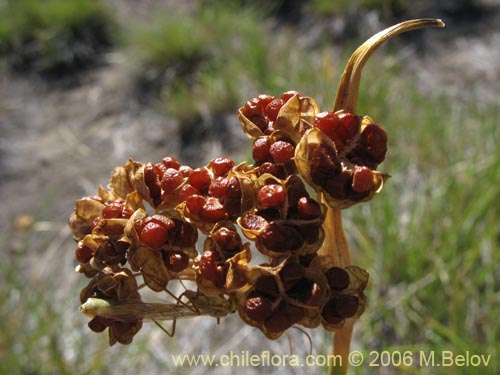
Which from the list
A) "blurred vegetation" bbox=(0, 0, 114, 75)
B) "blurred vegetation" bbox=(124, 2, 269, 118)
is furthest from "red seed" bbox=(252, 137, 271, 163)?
"blurred vegetation" bbox=(0, 0, 114, 75)

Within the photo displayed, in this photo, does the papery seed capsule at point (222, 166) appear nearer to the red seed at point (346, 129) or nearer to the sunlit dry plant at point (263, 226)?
the sunlit dry plant at point (263, 226)

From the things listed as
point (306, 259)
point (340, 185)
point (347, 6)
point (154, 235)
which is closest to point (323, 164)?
point (340, 185)

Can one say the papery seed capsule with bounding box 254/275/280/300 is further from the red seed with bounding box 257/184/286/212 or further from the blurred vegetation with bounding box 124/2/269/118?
the blurred vegetation with bounding box 124/2/269/118

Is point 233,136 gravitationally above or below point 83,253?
below

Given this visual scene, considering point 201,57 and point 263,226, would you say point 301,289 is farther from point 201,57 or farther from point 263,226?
point 201,57

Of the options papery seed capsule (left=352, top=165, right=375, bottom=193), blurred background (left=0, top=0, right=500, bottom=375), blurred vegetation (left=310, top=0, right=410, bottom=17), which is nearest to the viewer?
papery seed capsule (left=352, top=165, right=375, bottom=193)

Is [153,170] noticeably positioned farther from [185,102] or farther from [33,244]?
[185,102]

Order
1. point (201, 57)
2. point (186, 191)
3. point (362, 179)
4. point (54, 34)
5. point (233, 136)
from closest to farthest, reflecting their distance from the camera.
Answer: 1. point (362, 179)
2. point (186, 191)
3. point (233, 136)
4. point (201, 57)
5. point (54, 34)
